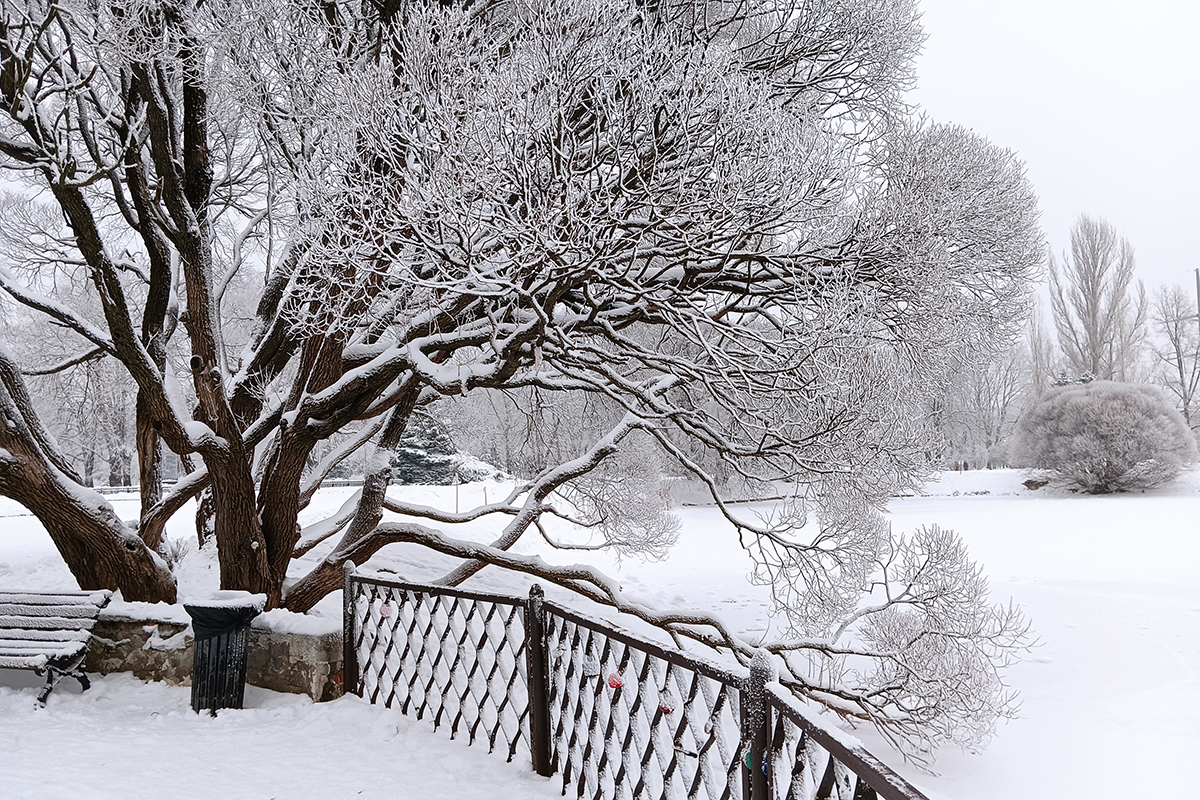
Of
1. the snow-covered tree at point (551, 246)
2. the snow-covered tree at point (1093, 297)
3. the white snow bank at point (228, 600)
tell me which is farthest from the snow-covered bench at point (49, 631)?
the snow-covered tree at point (1093, 297)

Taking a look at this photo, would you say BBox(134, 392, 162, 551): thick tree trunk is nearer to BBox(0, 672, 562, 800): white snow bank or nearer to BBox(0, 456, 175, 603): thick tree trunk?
BBox(0, 456, 175, 603): thick tree trunk

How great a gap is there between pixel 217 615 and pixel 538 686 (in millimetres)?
2586

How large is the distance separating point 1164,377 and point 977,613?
41.3 meters

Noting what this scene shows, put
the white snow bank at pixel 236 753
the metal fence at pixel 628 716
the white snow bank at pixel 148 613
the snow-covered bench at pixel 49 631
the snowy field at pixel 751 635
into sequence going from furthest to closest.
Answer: the white snow bank at pixel 148 613, the snow-covered bench at pixel 49 631, the snowy field at pixel 751 635, the white snow bank at pixel 236 753, the metal fence at pixel 628 716

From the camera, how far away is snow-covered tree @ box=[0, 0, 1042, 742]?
164 inches

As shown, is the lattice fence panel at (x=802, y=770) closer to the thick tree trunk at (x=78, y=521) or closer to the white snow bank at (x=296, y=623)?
the white snow bank at (x=296, y=623)

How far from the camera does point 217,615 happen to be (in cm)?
493

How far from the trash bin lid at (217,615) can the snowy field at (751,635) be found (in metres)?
0.55

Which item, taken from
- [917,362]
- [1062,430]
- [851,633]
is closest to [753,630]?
[851,633]

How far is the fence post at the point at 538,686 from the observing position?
3.71 metres

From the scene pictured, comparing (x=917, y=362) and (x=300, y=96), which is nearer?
(x=300, y=96)

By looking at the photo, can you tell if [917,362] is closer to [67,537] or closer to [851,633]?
[851,633]

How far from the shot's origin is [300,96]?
17.1 ft

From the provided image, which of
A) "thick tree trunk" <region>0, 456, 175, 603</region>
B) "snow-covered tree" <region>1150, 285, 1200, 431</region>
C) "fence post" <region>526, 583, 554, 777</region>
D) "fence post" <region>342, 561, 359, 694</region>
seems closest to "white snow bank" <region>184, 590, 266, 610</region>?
"fence post" <region>342, 561, 359, 694</region>
